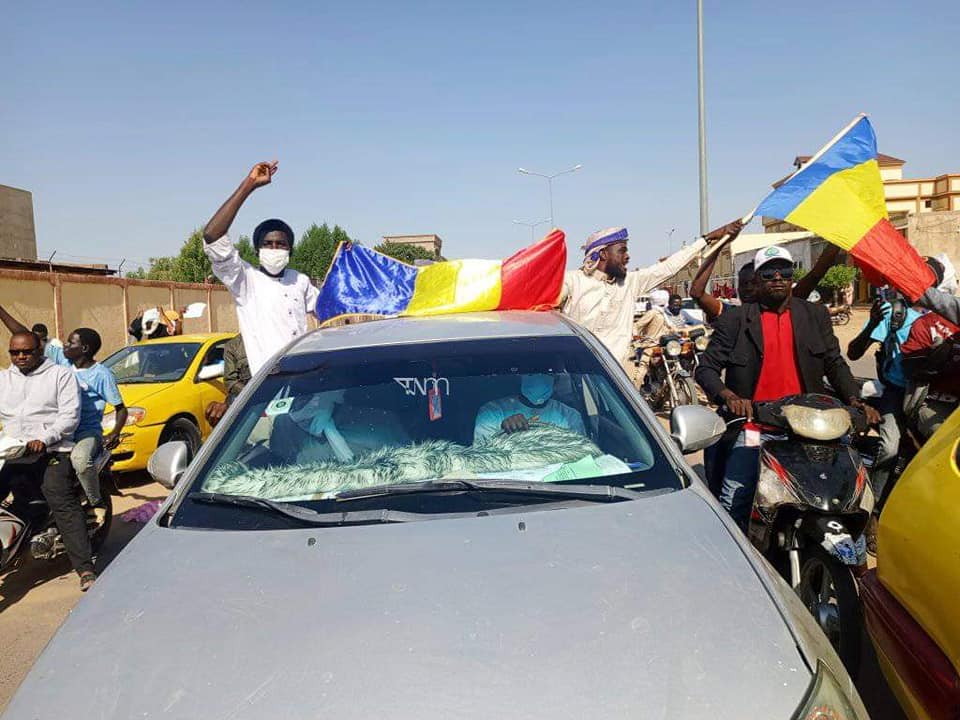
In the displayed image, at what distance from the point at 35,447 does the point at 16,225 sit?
120ft

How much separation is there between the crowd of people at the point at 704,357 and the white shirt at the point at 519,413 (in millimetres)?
1179

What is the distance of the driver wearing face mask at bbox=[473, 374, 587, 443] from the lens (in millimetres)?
2830

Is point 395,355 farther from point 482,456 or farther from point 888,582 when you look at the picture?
point 888,582

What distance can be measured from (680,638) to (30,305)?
17045mm

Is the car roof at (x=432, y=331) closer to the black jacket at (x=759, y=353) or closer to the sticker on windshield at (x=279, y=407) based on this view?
the sticker on windshield at (x=279, y=407)

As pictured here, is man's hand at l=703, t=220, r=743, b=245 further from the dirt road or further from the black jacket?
the dirt road

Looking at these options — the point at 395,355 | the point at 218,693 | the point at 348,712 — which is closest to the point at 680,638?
the point at 348,712

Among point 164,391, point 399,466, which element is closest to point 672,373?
point 164,391

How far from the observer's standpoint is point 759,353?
3.93m

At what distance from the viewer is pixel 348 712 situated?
1.50m

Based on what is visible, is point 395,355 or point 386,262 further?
point 386,262

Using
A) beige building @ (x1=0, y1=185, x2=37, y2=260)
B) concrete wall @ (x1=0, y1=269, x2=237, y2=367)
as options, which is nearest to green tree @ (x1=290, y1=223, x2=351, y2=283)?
beige building @ (x1=0, y1=185, x2=37, y2=260)

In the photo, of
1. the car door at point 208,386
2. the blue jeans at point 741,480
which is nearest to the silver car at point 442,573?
the blue jeans at point 741,480

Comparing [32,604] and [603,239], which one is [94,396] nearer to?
[32,604]
